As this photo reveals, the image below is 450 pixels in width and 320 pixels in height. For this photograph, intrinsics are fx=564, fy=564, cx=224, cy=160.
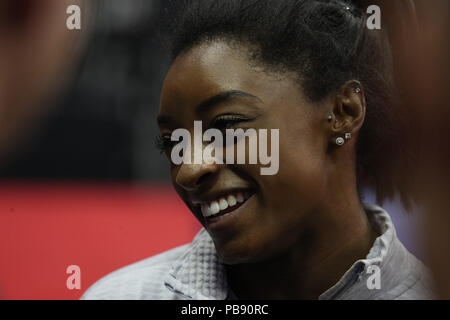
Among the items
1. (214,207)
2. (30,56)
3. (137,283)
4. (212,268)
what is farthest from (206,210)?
(30,56)

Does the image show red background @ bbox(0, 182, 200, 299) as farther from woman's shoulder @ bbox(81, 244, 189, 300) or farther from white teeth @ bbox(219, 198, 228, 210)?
white teeth @ bbox(219, 198, 228, 210)

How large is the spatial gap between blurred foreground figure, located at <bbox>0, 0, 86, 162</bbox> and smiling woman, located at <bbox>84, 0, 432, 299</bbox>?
26 centimetres

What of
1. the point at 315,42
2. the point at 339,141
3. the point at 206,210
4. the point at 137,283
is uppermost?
the point at 315,42

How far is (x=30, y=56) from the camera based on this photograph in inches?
42.8

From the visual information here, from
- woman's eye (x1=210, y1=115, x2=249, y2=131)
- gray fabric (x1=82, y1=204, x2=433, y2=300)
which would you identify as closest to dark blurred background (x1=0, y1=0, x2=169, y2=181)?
woman's eye (x1=210, y1=115, x2=249, y2=131)

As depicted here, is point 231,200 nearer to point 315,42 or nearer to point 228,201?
point 228,201

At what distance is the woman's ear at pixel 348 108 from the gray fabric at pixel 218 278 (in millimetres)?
195

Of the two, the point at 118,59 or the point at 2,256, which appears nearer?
the point at 118,59

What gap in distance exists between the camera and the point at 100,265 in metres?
1.59

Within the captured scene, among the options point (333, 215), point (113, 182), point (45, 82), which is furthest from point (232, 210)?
point (113, 182)

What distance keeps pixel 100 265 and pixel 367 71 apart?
3.05ft

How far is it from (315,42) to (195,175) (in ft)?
1.05

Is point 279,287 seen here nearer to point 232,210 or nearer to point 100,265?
point 232,210

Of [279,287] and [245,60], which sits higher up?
[245,60]
